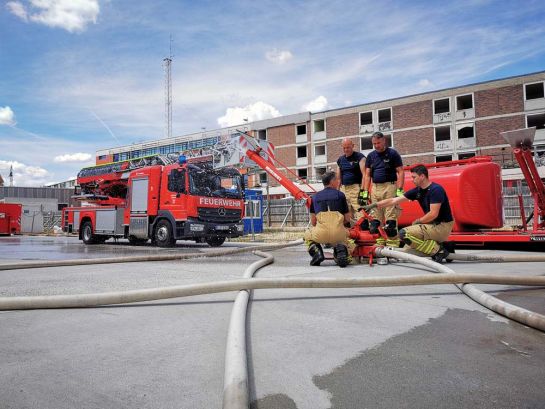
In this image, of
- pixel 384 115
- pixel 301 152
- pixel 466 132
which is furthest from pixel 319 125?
pixel 466 132

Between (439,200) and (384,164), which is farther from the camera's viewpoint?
(384,164)

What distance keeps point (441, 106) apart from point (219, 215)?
99.4ft

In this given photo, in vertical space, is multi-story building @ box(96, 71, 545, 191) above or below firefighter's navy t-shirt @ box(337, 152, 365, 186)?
above

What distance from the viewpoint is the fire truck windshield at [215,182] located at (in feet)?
37.1

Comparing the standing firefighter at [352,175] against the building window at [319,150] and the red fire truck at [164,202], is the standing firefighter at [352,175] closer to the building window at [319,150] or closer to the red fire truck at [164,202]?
the red fire truck at [164,202]

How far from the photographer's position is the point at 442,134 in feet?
117

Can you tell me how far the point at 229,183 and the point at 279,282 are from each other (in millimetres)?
9055

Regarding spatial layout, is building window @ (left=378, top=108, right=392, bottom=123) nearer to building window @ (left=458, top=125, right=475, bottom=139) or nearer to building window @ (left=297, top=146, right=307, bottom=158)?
building window @ (left=458, top=125, right=475, bottom=139)

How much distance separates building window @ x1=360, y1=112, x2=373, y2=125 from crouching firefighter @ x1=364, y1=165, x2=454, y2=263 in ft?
112

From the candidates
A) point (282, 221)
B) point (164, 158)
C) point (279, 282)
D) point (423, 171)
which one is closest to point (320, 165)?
point (282, 221)

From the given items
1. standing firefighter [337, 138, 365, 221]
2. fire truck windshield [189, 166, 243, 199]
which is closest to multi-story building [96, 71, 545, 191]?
fire truck windshield [189, 166, 243, 199]

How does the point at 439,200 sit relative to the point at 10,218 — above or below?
below

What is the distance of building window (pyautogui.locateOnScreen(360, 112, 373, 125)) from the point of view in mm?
38531

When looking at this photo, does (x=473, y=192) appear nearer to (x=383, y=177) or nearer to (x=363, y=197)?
(x=383, y=177)
